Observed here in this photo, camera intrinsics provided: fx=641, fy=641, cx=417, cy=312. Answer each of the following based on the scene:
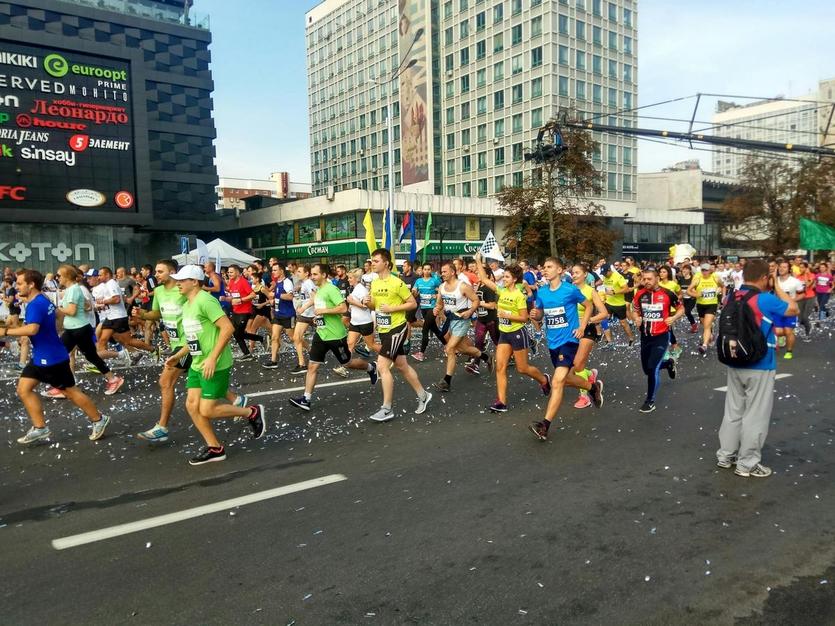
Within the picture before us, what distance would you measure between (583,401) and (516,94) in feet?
210

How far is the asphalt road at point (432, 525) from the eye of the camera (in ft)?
10.6

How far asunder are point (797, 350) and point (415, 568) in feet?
36.2

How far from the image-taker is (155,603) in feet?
10.7

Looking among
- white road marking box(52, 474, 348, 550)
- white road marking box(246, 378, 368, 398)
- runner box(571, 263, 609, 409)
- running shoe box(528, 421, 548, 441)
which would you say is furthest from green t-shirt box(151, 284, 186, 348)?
runner box(571, 263, 609, 409)

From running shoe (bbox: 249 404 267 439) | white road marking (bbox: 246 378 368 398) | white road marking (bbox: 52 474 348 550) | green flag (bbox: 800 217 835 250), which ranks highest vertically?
green flag (bbox: 800 217 835 250)

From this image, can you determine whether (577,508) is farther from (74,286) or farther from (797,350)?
(797,350)

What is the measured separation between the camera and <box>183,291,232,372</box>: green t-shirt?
559cm

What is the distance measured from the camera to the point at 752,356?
493cm

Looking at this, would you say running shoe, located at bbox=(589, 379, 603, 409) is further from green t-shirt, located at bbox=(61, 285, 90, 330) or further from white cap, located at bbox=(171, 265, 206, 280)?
green t-shirt, located at bbox=(61, 285, 90, 330)

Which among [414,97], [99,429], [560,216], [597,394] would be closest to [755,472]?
[597,394]

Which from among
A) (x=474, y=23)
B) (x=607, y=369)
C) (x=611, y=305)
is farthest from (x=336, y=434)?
(x=474, y=23)

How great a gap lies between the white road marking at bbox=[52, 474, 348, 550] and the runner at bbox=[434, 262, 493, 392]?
3.97 metres

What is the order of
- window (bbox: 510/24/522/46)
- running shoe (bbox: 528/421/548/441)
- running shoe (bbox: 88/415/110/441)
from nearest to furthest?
running shoe (bbox: 528/421/548/441), running shoe (bbox: 88/415/110/441), window (bbox: 510/24/522/46)

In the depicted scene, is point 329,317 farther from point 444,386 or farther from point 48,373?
point 48,373
